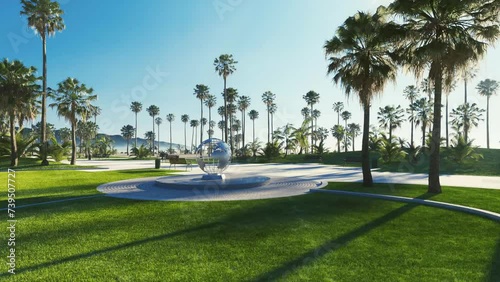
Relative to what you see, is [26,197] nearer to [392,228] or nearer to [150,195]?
[150,195]

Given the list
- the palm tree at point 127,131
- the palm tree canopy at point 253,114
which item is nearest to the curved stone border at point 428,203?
the palm tree canopy at point 253,114

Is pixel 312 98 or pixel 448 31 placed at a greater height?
pixel 312 98

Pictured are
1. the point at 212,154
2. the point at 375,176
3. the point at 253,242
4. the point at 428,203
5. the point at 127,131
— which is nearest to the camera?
the point at 253,242

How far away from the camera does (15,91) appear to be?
27.4 metres

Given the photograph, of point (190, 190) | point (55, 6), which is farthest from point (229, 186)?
point (55, 6)

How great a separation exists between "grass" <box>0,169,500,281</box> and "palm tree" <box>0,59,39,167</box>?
23.5 meters

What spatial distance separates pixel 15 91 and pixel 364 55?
98.7ft

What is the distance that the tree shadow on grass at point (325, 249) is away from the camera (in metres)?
4.82

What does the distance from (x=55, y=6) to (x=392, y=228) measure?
37.8 m

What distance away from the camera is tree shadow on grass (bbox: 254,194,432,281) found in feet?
15.8

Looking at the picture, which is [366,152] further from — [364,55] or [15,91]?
[15,91]

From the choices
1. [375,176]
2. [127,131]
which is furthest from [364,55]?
[127,131]

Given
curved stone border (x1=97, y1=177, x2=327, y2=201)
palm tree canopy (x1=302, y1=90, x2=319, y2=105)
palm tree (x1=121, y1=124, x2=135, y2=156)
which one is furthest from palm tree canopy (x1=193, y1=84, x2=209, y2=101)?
palm tree (x1=121, y1=124, x2=135, y2=156)

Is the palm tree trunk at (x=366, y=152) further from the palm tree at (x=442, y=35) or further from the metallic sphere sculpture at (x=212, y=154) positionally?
the metallic sphere sculpture at (x=212, y=154)
